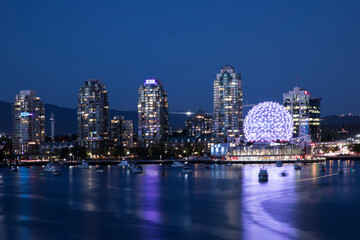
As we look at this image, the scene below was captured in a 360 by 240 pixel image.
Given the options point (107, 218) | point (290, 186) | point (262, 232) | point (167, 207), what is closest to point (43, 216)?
point (107, 218)

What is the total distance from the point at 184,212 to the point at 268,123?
109430mm

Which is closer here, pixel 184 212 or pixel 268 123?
pixel 184 212

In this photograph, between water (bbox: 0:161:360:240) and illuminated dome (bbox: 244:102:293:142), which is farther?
illuminated dome (bbox: 244:102:293:142)

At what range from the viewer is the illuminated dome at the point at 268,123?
A: 15000 cm

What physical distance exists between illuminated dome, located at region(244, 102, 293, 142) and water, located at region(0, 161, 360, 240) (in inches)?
3107

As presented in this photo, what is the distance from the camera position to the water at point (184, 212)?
36.2 m

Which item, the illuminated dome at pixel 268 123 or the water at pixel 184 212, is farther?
the illuminated dome at pixel 268 123

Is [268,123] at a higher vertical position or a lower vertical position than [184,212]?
higher

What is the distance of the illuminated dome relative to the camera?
15000 centimetres

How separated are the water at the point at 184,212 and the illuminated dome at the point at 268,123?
78927mm

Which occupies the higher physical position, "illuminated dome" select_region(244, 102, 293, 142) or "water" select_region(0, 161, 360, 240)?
"illuminated dome" select_region(244, 102, 293, 142)

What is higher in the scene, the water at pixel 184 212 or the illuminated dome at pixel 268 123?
the illuminated dome at pixel 268 123

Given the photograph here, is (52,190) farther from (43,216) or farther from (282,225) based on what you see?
(282,225)

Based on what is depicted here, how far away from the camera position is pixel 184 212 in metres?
46.4
